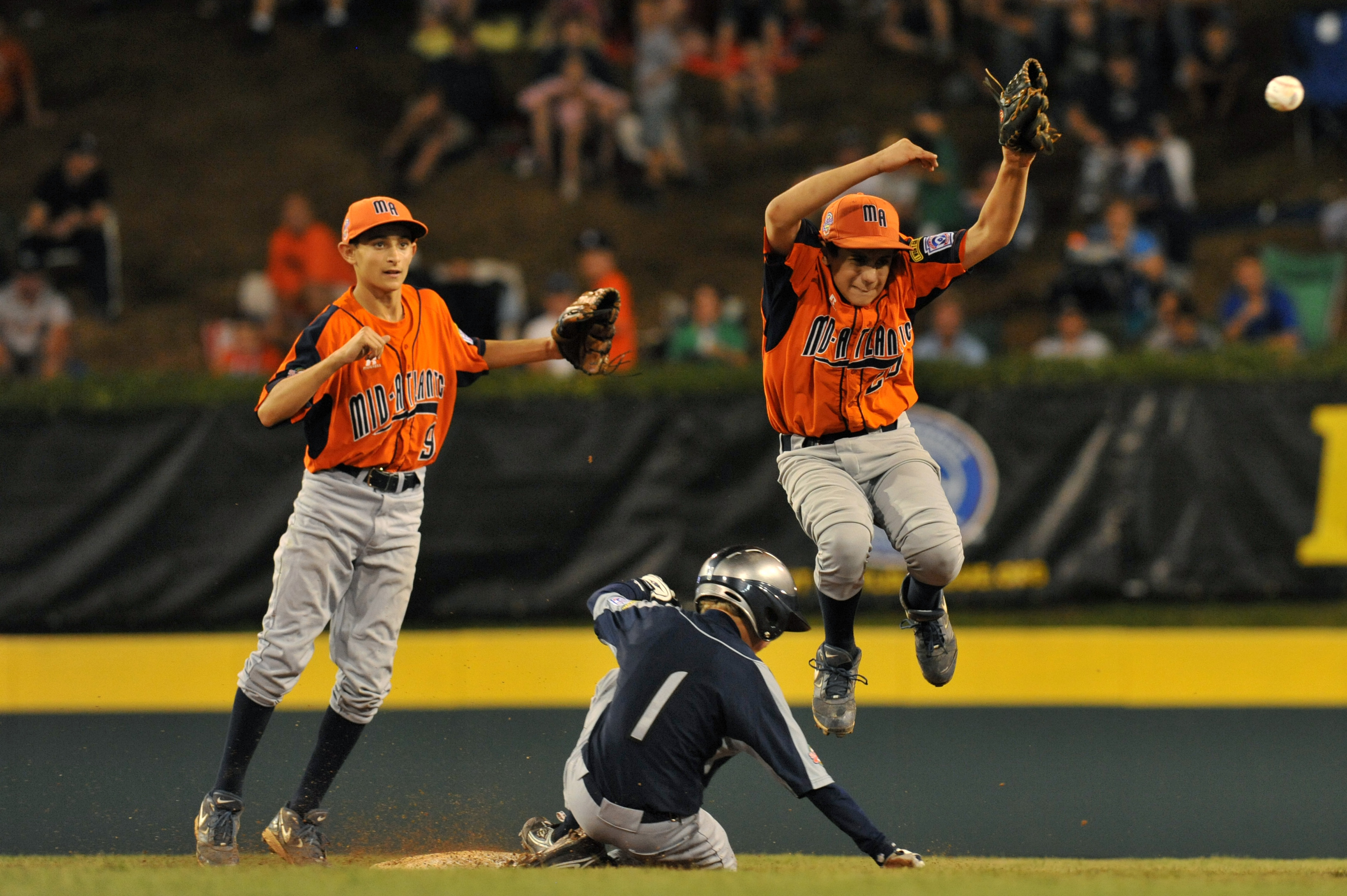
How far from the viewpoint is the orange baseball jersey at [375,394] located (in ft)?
18.6

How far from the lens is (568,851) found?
5777 mm

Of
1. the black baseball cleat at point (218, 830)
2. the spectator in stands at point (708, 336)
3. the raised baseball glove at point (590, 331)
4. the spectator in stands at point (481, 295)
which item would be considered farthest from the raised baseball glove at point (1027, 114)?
the spectator in stands at point (708, 336)

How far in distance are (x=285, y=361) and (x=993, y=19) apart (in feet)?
46.2

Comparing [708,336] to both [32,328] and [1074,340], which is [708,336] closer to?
[1074,340]

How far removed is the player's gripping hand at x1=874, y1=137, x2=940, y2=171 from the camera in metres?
5.25

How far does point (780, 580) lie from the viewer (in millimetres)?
5781

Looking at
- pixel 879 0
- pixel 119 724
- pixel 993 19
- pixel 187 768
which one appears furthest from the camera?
pixel 879 0

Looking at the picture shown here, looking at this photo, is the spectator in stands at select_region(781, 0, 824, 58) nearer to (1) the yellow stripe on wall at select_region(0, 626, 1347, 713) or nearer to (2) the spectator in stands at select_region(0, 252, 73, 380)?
(2) the spectator in stands at select_region(0, 252, 73, 380)

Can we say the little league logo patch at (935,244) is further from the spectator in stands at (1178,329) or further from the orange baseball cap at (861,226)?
the spectator in stands at (1178,329)

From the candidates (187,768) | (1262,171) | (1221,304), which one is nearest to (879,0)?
(1262,171)

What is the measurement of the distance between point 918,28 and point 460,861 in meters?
15.9

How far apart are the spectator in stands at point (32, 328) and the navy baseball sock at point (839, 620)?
9.52 meters

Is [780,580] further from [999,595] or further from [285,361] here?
[999,595]

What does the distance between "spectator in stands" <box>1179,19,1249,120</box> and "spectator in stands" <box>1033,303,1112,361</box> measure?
7.57 metres
